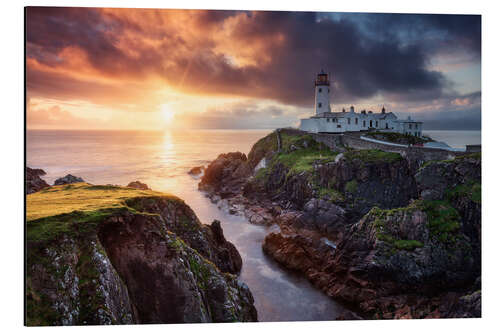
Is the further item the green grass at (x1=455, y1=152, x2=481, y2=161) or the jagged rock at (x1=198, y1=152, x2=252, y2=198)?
the jagged rock at (x1=198, y1=152, x2=252, y2=198)

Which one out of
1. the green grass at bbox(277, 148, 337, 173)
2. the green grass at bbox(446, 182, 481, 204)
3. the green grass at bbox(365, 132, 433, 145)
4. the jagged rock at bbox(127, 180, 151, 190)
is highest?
the green grass at bbox(365, 132, 433, 145)

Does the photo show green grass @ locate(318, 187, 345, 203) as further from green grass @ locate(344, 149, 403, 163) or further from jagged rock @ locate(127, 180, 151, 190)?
jagged rock @ locate(127, 180, 151, 190)

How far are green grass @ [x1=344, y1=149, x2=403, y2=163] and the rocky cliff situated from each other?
6 cm

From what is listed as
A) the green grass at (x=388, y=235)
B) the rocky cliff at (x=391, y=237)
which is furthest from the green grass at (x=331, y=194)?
the green grass at (x=388, y=235)

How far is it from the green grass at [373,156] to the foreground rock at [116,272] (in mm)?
13160

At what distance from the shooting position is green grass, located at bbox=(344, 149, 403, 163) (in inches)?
689

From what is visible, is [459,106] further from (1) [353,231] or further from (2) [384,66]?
(1) [353,231]

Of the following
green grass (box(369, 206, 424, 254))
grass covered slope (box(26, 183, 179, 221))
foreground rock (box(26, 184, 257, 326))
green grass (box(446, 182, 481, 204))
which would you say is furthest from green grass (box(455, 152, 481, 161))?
grass covered slope (box(26, 183, 179, 221))

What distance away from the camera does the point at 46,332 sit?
5645 millimetres

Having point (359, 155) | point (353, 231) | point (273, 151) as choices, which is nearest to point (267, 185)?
point (273, 151)

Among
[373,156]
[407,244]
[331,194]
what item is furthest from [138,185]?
[373,156]

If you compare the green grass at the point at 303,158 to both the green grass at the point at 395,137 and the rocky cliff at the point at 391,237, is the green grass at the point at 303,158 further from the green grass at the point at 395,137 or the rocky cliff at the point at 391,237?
the green grass at the point at 395,137

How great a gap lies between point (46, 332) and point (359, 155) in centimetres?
1844

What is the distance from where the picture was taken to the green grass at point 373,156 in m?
17.5
